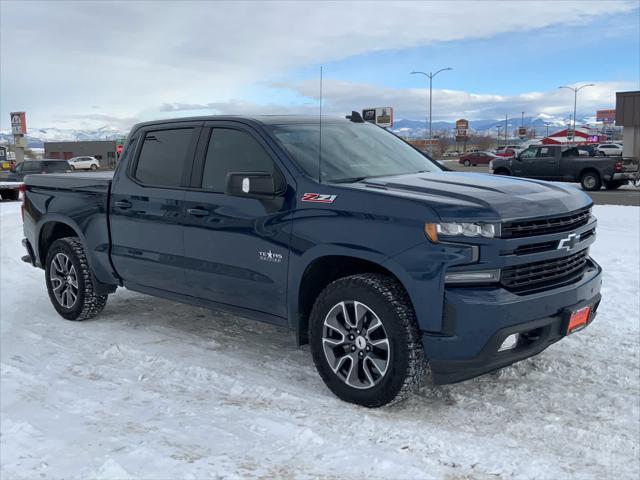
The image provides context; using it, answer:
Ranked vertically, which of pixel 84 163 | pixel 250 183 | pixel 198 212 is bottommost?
pixel 84 163

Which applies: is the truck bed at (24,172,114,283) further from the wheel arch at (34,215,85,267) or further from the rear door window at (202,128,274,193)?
the rear door window at (202,128,274,193)

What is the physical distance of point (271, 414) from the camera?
3.94 metres

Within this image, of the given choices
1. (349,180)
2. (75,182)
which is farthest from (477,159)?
(349,180)

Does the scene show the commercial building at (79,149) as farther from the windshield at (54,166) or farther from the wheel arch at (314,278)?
the wheel arch at (314,278)

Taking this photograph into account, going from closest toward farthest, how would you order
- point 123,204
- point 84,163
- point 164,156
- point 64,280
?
point 164,156 → point 123,204 → point 64,280 → point 84,163

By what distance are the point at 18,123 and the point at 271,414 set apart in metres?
76.2

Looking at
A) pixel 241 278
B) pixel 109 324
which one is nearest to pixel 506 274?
pixel 241 278

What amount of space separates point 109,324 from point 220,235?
2.07 meters

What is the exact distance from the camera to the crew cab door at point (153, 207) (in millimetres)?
5160

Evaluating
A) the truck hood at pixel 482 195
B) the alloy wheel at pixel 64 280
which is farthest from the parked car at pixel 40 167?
the truck hood at pixel 482 195

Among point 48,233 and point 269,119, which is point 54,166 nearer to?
point 48,233

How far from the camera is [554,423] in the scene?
3.81 meters

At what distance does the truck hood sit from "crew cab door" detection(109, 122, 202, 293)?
170cm

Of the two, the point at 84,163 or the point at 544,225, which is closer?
the point at 544,225
